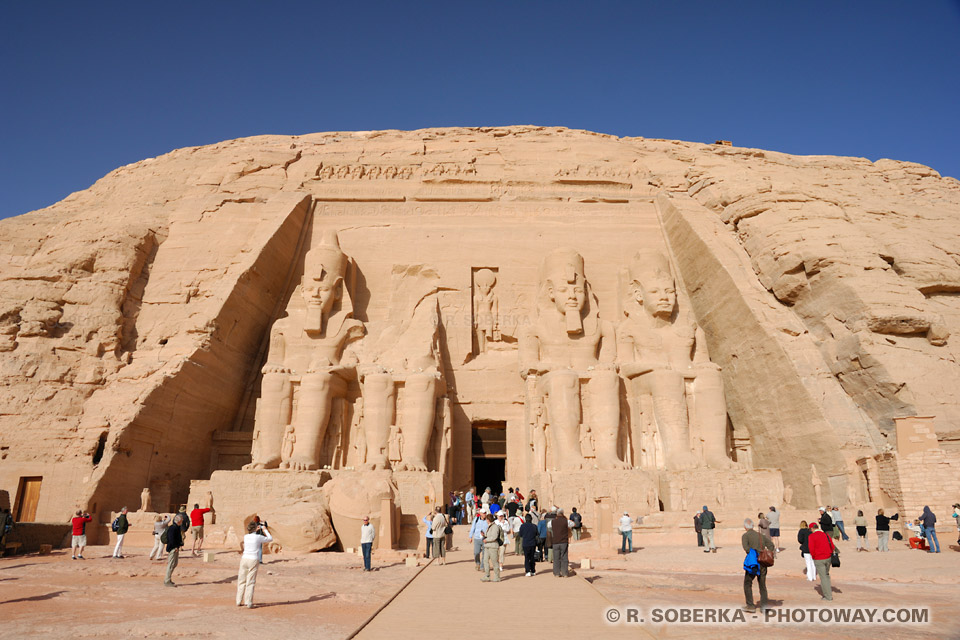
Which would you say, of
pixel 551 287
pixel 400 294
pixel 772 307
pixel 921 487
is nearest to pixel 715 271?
pixel 772 307

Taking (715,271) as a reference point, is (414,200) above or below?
above

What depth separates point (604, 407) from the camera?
39.0 ft

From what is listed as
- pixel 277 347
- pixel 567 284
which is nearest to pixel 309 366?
pixel 277 347

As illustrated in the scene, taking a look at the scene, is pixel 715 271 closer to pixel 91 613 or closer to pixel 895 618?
pixel 895 618

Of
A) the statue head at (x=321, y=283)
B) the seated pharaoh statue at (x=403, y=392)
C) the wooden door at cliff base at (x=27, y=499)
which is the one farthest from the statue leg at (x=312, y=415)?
the wooden door at cliff base at (x=27, y=499)

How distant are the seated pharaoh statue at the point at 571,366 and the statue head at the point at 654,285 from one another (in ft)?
2.88

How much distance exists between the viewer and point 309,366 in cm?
1241

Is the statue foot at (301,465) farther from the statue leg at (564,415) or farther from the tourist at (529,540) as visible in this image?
the tourist at (529,540)

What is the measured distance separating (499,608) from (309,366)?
8.26 meters

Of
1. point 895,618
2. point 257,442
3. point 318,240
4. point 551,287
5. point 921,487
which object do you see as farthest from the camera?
point 318,240

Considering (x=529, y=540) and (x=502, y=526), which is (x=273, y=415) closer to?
(x=502, y=526)

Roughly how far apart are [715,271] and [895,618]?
9446 millimetres

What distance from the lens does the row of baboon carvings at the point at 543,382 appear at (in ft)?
38.5

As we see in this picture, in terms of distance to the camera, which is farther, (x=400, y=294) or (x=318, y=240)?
(x=318, y=240)
